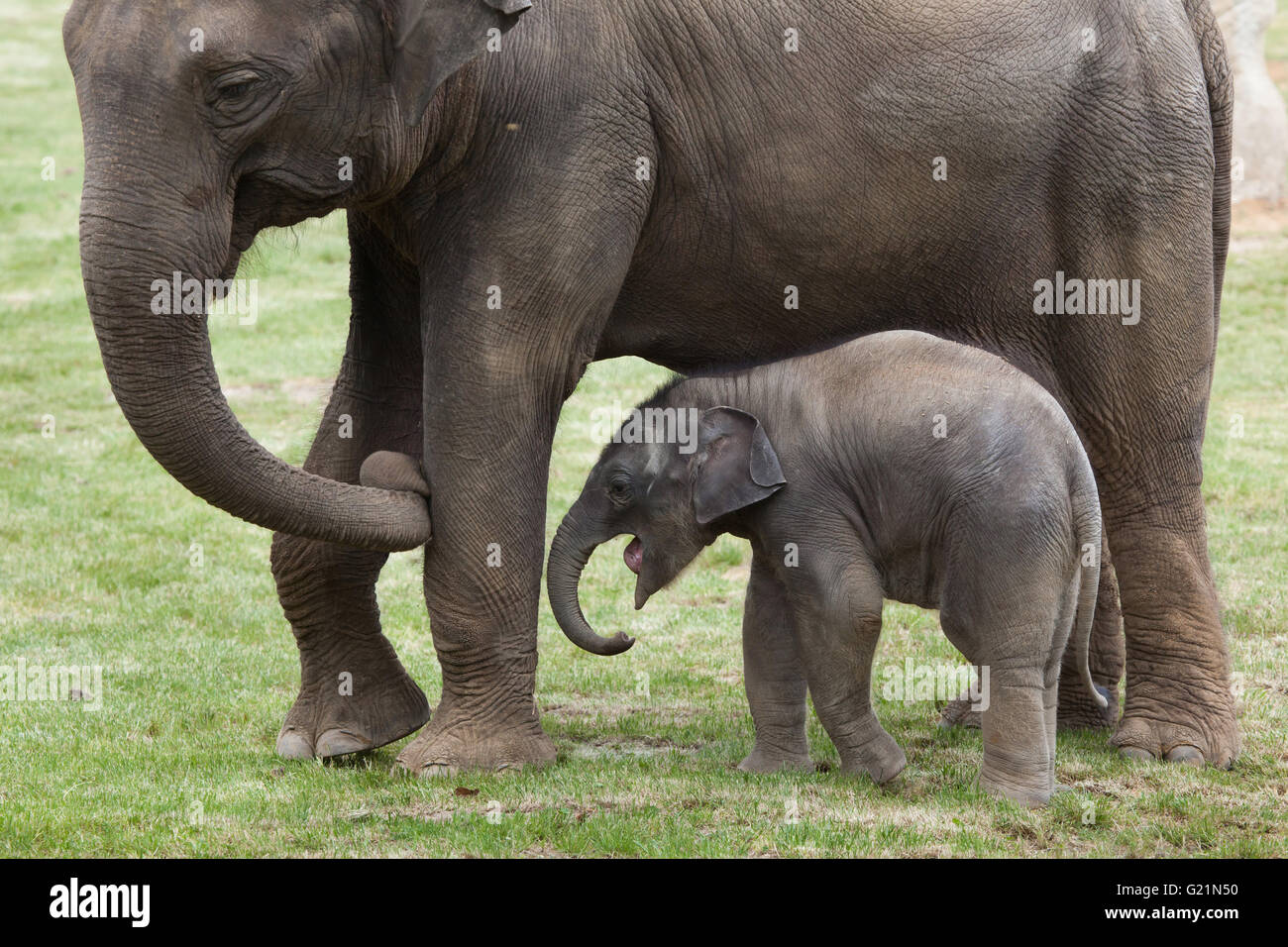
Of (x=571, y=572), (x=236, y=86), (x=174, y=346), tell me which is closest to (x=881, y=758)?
(x=571, y=572)

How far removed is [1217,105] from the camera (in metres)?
7.47

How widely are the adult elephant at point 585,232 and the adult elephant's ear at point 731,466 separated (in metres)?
0.56

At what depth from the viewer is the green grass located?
20.5 feet

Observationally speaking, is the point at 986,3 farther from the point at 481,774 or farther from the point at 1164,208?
the point at 481,774

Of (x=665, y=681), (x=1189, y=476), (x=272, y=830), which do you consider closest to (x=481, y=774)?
(x=272, y=830)

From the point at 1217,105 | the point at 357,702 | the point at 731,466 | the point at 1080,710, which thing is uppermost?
the point at 1217,105

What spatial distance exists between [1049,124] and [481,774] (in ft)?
10.5

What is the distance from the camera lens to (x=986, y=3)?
22.6ft

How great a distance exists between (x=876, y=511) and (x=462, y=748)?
1.75 metres

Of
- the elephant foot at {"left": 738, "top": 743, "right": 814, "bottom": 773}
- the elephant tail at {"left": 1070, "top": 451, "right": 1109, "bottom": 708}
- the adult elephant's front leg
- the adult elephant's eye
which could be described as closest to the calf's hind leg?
the elephant foot at {"left": 738, "top": 743, "right": 814, "bottom": 773}

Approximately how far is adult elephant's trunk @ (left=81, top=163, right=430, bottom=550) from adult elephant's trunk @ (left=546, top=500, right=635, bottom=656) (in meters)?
0.89

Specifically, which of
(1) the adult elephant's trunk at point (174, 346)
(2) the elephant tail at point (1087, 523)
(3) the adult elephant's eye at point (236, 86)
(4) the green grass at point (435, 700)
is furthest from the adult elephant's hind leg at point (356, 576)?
(2) the elephant tail at point (1087, 523)

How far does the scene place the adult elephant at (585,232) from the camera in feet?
19.2

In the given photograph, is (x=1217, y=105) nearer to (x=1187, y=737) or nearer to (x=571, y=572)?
(x=1187, y=737)
